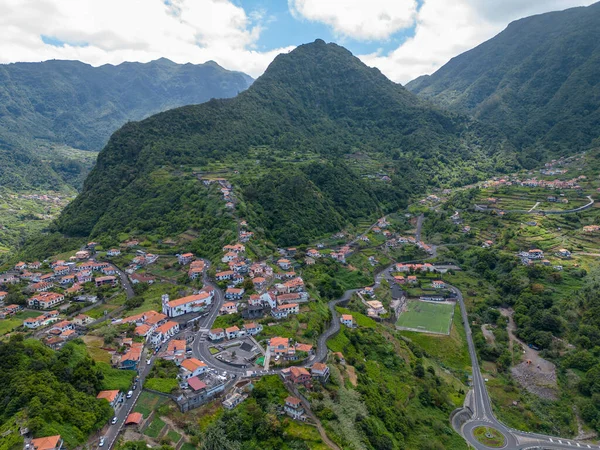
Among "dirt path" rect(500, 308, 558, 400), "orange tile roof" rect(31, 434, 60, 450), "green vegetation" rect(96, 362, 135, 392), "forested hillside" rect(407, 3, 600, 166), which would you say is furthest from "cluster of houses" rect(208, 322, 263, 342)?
"forested hillside" rect(407, 3, 600, 166)

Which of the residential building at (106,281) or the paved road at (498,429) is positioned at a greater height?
the residential building at (106,281)

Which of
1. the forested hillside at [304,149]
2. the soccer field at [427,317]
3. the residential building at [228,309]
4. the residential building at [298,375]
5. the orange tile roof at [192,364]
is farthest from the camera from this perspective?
the forested hillside at [304,149]

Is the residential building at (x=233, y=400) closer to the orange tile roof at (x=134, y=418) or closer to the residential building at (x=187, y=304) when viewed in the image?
the orange tile roof at (x=134, y=418)

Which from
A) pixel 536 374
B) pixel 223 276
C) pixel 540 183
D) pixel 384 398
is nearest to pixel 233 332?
pixel 223 276

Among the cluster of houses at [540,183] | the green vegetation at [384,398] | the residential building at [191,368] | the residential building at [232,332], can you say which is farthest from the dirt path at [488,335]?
the cluster of houses at [540,183]

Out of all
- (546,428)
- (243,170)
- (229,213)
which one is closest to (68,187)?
(243,170)

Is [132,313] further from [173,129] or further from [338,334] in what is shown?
[173,129]

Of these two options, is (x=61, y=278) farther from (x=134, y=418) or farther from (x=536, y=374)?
(x=536, y=374)

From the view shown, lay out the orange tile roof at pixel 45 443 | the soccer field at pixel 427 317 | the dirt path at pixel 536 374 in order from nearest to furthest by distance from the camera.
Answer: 1. the orange tile roof at pixel 45 443
2. the dirt path at pixel 536 374
3. the soccer field at pixel 427 317
